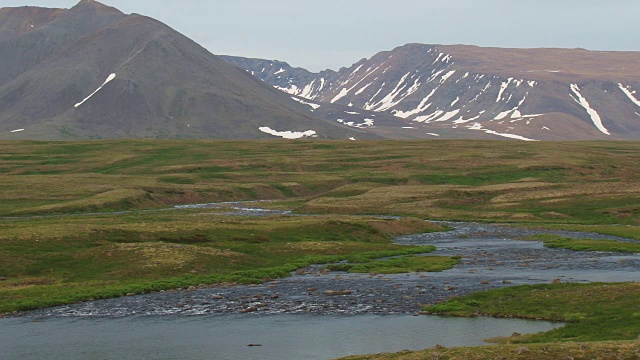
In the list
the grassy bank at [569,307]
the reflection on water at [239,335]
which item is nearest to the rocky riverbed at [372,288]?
the reflection on water at [239,335]

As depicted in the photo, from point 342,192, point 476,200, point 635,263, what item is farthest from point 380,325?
point 342,192

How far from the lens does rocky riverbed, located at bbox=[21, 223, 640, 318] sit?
54.1 metres

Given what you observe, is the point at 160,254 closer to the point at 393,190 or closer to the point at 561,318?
the point at 561,318

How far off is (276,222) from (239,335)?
5524cm

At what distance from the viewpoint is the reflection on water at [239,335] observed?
43031 mm

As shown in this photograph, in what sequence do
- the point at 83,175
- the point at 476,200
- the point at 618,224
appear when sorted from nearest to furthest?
the point at 618,224, the point at 476,200, the point at 83,175

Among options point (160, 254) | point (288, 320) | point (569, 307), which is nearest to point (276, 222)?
point (160, 254)

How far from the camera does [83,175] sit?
181875 mm

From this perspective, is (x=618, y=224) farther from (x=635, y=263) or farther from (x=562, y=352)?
(x=562, y=352)

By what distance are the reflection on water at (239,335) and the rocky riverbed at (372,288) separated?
244cm

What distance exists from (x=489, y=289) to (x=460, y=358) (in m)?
22.5

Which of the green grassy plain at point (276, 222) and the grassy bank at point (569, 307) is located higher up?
the grassy bank at point (569, 307)

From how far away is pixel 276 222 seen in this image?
334ft

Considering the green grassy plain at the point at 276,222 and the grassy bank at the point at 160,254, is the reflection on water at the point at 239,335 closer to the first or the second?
the green grassy plain at the point at 276,222
